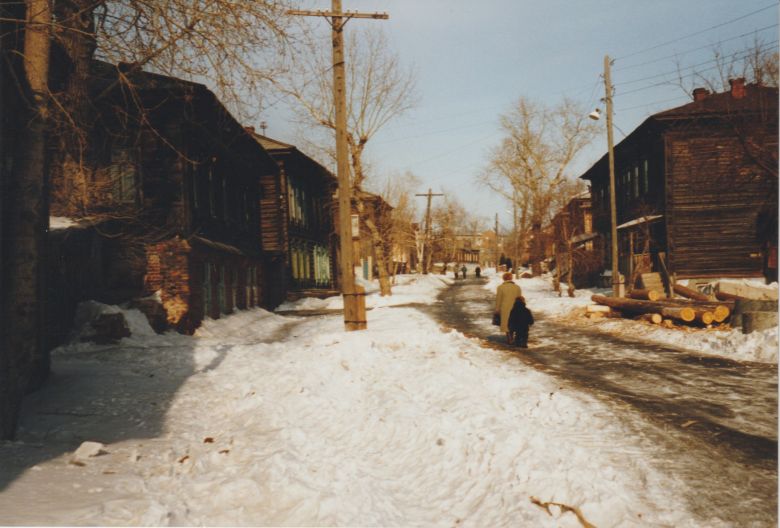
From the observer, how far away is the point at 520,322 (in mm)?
12336

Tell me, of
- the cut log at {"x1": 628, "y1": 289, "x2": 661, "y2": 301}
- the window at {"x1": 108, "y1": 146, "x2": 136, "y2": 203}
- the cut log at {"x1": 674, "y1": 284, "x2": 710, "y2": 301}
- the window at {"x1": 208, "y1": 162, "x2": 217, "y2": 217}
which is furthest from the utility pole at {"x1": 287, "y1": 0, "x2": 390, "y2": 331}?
the cut log at {"x1": 674, "y1": 284, "x2": 710, "y2": 301}

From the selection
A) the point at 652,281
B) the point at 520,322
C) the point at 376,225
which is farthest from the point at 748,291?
the point at 376,225

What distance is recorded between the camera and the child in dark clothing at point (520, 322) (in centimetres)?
1232

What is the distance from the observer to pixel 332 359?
9.31 m

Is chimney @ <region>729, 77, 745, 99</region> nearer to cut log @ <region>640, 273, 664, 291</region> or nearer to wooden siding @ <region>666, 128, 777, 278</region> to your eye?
wooden siding @ <region>666, 128, 777, 278</region>

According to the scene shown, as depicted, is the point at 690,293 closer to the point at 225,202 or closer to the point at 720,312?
the point at 720,312

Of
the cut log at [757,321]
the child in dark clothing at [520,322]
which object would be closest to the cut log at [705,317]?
the cut log at [757,321]

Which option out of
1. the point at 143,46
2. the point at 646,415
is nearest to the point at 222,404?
the point at 143,46

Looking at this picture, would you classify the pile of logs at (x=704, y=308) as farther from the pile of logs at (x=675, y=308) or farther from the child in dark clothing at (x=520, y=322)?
the child in dark clothing at (x=520, y=322)

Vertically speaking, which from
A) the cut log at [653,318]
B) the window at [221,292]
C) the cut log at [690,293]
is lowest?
the cut log at [653,318]

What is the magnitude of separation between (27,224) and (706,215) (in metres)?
26.7

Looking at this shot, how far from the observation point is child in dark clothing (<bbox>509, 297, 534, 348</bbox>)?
1232 cm

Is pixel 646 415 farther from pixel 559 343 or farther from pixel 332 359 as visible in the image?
pixel 559 343

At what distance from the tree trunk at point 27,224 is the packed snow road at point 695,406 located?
6105 millimetres
